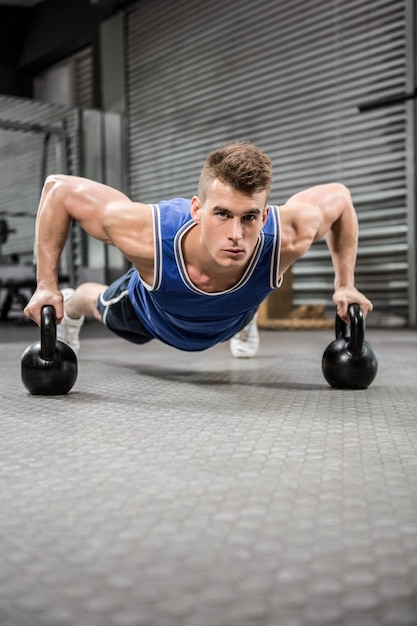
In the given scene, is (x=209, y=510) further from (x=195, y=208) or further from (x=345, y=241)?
(x=345, y=241)

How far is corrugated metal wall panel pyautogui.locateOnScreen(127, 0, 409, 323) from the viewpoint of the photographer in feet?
14.4

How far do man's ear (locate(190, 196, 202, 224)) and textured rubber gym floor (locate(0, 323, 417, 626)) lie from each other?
16.8 inches

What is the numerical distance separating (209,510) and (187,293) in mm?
980

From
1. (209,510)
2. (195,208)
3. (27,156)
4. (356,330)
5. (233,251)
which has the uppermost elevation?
(27,156)

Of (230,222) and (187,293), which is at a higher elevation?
(230,222)

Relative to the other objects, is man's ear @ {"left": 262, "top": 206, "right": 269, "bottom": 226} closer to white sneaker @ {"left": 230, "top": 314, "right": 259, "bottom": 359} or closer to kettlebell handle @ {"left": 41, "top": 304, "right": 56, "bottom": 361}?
kettlebell handle @ {"left": 41, "top": 304, "right": 56, "bottom": 361}

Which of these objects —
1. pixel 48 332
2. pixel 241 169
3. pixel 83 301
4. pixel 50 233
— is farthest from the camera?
pixel 83 301

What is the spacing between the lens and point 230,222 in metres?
1.45

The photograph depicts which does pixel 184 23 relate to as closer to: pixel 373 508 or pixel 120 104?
pixel 120 104

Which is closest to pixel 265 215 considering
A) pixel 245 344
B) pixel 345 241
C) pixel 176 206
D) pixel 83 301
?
pixel 176 206

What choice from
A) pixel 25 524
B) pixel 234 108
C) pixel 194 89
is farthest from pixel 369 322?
pixel 25 524

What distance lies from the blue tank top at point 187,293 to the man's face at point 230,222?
13 cm

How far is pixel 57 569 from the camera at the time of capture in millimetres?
610

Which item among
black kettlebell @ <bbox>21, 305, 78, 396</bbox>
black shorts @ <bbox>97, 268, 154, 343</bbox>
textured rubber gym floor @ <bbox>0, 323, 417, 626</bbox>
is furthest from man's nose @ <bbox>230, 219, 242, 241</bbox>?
black shorts @ <bbox>97, 268, 154, 343</bbox>
